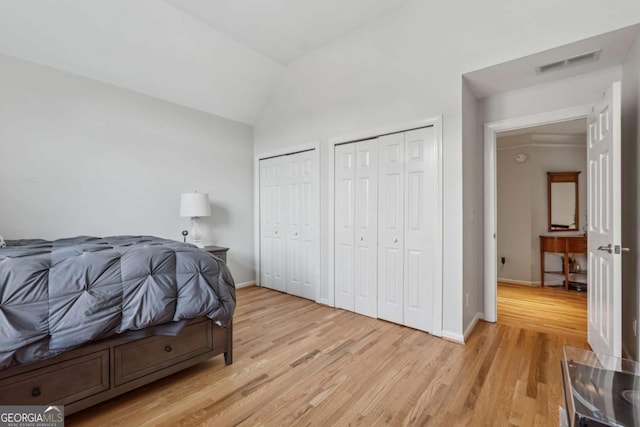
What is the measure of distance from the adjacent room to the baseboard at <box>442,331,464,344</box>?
27 millimetres

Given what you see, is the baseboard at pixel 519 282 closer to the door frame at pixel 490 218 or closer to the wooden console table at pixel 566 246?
the wooden console table at pixel 566 246

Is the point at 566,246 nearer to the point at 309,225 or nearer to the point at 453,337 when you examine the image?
the point at 453,337

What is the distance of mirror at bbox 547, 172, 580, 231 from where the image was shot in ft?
15.0

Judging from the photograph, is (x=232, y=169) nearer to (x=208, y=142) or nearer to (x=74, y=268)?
(x=208, y=142)

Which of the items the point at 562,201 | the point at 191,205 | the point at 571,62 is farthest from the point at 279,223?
the point at 562,201

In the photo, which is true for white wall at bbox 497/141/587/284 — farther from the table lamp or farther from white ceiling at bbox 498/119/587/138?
the table lamp

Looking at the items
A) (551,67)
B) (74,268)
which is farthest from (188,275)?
(551,67)

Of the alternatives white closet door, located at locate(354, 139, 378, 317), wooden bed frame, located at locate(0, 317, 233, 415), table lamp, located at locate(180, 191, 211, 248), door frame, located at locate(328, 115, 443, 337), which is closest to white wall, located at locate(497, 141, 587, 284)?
door frame, located at locate(328, 115, 443, 337)

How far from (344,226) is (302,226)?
0.70 metres

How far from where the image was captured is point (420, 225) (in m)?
2.86

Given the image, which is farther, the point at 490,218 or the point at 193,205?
the point at 193,205

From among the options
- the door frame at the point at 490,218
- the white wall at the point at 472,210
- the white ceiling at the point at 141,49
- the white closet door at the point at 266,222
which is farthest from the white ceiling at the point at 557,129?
the white ceiling at the point at 141,49

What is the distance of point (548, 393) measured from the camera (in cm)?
184

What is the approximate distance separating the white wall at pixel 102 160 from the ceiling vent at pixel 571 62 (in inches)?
145
